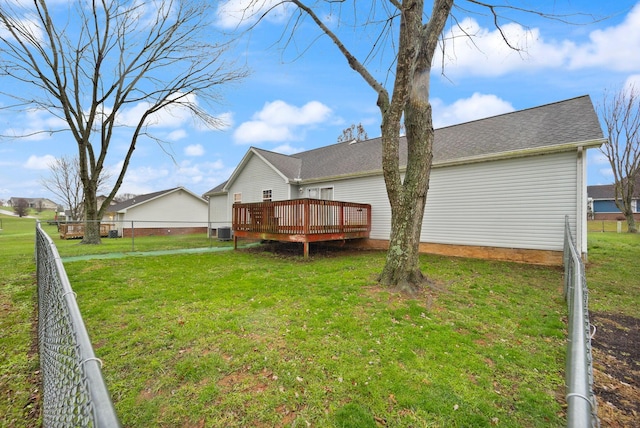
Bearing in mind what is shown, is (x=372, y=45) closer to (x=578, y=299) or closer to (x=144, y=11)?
(x=578, y=299)

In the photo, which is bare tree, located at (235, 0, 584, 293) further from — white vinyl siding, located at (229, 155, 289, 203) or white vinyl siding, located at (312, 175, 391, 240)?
white vinyl siding, located at (229, 155, 289, 203)

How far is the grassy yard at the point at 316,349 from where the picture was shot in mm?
2402

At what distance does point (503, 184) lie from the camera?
28.5ft

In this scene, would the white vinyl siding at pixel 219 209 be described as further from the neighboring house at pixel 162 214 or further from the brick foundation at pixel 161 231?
the brick foundation at pixel 161 231

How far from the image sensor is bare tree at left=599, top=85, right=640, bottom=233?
1719 cm

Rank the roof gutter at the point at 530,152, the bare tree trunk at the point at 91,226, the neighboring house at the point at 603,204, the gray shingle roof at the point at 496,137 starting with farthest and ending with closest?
the neighboring house at the point at 603,204 → the bare tree trunk at the point at 91,226 → the gray shingle roof at the point at 496,137 → the roof gutter at the point at 530,152

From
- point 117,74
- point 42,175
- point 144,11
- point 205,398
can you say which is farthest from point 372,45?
point 42,175

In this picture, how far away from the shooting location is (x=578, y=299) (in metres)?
1.79

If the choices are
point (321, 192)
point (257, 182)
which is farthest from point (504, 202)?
point (257, 182)

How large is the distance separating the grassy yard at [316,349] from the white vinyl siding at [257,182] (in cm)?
829

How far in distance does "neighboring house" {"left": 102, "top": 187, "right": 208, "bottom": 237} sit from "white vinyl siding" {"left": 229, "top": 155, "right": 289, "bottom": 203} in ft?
32.6

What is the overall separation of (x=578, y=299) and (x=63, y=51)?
20303mm

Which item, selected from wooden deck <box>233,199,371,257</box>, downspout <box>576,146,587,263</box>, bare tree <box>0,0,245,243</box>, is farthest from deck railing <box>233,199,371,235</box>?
bare tree <box>0,0,245,243</box>

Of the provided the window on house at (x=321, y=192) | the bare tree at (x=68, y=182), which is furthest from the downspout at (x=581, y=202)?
the bare tree at (x=68, y=182)
